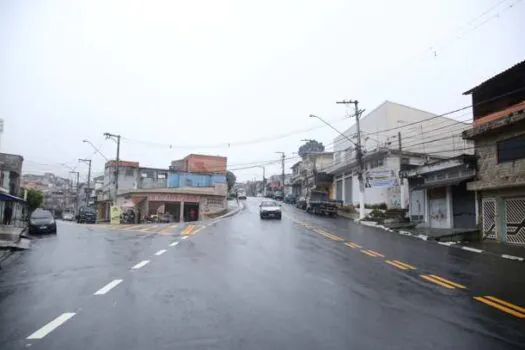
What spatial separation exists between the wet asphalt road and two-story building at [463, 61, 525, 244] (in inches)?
365

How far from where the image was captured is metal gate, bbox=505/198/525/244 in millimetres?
21031

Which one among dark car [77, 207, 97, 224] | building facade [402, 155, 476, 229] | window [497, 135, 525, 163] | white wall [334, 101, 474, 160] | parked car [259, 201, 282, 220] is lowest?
dark car [77, 207, 97, 224]

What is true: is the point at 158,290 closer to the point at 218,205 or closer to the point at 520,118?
the point at 520,118

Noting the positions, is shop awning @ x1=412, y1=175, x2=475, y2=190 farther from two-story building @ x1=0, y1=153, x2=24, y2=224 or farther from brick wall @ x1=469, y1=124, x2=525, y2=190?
two-story building @ x1=0, y1=153, x2=24, y2=224

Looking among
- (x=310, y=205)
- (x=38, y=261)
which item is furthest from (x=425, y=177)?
(x=38, y=261)

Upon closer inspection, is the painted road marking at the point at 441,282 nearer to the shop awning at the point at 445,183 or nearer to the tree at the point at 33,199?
the shop awning at the point at 445,183

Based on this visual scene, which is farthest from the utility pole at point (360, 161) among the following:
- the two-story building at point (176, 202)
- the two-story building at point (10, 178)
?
the two-story building at point (10, 178)

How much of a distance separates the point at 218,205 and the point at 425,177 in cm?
3320

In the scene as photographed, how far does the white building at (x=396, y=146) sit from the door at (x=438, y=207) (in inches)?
181

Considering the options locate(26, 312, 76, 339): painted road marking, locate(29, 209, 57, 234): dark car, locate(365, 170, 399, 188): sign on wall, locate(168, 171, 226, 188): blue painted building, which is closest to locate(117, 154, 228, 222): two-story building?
locate(168, 171, 226, 188): blue painted building

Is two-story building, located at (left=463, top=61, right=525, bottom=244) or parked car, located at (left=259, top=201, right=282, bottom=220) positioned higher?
two-story building, located at (left=463, top=61, right=525, bottom=244)

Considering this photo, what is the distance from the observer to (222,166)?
7631 centimetres

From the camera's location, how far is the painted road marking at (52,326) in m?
5.64

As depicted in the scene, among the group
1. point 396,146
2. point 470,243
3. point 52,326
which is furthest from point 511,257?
point 396,146
